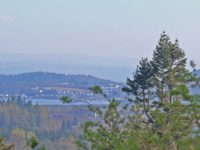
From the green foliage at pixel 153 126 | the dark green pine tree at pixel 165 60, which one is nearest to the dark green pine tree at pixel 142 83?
the dark green pine tree at pixel 165 60

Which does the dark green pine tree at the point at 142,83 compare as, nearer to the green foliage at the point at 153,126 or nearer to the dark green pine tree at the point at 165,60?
the dark green pine tree at the point at 165,60

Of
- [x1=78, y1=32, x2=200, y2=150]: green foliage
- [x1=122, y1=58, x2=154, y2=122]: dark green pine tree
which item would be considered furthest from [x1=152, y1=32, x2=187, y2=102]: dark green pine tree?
[x1=78, y1=32, x2=200, y2=150]: green foliage

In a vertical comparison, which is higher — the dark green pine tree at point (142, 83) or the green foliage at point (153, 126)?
the dark green pine tree at point (142, 83)

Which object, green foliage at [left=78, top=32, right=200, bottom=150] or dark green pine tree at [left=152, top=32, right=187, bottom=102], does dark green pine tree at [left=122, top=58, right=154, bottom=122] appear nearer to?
dark green pine tree at [left=152, top=32, right=187, bottom=102]

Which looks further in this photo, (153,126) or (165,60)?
(165,60)

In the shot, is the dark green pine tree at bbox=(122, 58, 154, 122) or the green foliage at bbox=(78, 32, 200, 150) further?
the dark green pine tree at bbox=(122, 58, 154, 122)

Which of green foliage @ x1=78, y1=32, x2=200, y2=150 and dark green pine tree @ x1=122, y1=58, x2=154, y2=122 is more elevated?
dark green pine tree @ x1=122, y1=58, x2=154, y2=122

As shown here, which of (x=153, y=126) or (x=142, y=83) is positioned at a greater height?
(x=142, y=83)

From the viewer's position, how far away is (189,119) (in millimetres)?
12953

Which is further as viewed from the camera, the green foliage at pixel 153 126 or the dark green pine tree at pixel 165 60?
the dark green pine tree at pixel 165 60

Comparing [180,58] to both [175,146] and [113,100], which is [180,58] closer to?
[113,100]

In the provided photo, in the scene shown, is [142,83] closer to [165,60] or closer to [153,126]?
[165,60]

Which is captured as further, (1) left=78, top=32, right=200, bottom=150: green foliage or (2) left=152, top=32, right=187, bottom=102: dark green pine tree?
(2) left=152, top=32, right=187, bottom=102: dark green pine tree

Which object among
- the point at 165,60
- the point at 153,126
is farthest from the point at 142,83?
the point at 153,126
